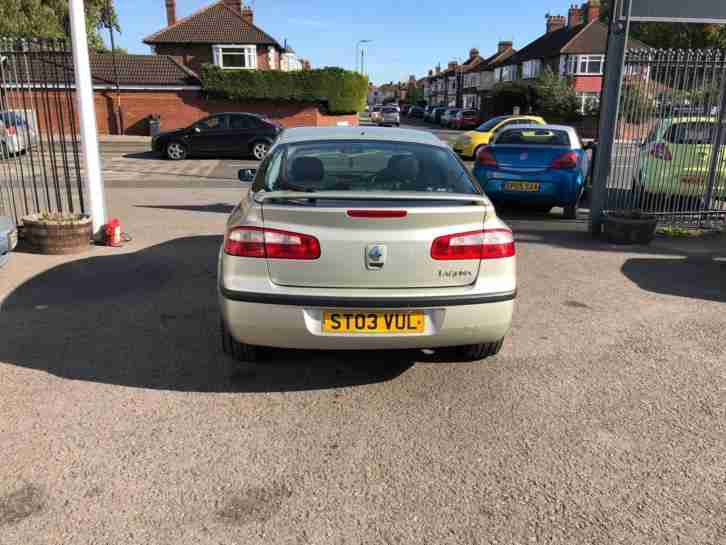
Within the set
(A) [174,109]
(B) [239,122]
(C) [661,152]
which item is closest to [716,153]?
(C) [661,152]

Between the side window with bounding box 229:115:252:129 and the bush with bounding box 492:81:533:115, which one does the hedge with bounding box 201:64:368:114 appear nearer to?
the side window with bounding box 229:115:252:129

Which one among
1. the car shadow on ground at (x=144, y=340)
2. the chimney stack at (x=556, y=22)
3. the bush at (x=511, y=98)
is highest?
the chimney stack at (x=556, y=22)

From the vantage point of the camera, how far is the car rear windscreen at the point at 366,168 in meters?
4.29

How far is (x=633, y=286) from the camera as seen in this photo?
21.6 ft

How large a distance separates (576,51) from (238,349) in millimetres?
54310

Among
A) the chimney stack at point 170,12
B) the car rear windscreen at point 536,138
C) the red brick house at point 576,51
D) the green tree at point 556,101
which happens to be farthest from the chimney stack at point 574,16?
the car rear windscreen at point 536,138

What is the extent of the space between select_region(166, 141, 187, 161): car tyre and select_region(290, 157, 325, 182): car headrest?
1761cm

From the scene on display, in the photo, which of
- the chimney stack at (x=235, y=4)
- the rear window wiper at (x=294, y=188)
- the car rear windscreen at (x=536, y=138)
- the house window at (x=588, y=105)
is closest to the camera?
the rear window wiper at (x=294, y=188)

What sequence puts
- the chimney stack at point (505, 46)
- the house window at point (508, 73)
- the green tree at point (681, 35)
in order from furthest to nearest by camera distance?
the chimney stack at point (505, 46) → the house window at point (508, 73) → the green tree at point (681, 35)

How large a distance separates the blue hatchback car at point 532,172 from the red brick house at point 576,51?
1500 inches

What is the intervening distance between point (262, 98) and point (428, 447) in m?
32.0

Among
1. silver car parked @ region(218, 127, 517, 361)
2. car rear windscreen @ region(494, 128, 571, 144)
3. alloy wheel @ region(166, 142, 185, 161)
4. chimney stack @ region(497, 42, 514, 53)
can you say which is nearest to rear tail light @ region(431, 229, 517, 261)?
silver car parked @ region(218, 127, 517, 361)

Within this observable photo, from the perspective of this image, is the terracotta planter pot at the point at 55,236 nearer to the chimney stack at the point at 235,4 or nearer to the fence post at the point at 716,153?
the fence post at the point at 716,153

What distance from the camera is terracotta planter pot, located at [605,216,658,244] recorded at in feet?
28.0
